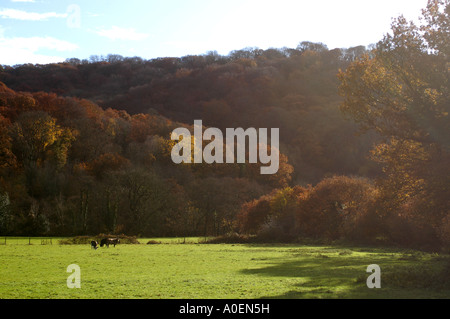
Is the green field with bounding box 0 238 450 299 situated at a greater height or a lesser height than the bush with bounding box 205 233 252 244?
greater

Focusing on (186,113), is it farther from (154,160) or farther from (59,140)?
(59,140)

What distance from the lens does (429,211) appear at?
2162cm

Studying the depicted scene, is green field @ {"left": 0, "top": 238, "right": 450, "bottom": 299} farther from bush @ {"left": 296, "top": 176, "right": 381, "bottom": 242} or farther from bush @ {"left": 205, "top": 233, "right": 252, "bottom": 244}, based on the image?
bush @ {"left": 205, "top": 233, "right": 252, "bottom": 244}

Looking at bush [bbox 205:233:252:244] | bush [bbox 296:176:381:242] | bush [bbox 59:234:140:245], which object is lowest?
bush [bbox 205:233:252:244]

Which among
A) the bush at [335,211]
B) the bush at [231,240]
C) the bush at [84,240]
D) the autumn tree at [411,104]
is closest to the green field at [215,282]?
the autumn tree at [411,104]

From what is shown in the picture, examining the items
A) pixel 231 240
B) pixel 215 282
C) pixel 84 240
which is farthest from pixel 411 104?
pixel 84 240

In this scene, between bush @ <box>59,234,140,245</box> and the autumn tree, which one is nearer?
the autumn tree

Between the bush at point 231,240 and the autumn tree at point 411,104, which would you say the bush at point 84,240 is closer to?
the bush at point 231,240

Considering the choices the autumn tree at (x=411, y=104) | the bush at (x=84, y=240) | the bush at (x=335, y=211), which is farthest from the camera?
the bush at (x=335, y=211)

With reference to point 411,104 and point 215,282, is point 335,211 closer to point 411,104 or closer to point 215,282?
point 411,104

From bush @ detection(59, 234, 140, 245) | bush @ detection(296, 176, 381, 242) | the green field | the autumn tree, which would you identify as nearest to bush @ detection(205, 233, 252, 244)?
bush @ detection(296, 176, 381, 242)

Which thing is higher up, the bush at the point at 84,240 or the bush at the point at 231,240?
the bush at the point at 84,240

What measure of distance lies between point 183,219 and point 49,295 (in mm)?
51468
